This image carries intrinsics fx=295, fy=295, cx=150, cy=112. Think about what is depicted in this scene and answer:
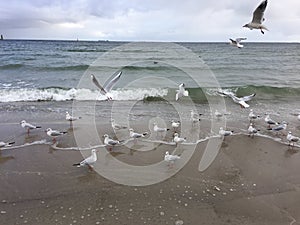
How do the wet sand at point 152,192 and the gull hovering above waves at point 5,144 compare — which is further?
the gull hovering above waves at point 5,144

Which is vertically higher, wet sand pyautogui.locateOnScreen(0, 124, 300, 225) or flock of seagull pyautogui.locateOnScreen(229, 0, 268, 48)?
flock of seagull pyautogui.locateOnScreen(229, 0, 268, 48)

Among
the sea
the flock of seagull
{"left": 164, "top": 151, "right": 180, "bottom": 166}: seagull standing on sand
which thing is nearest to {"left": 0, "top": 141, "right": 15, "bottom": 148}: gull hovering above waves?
the sea

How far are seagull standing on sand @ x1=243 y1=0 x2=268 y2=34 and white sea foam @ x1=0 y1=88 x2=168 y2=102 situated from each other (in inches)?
343

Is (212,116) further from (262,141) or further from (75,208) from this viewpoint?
(75,208)

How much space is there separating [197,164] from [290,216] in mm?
2342

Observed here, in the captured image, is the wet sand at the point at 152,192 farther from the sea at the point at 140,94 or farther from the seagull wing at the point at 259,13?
the sea at the point at 140,94

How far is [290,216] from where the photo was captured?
4824 millimetres

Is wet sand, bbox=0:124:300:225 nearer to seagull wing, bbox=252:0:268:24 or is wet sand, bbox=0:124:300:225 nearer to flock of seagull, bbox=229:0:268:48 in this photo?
flock of seagull, bbox=229:0:268:48

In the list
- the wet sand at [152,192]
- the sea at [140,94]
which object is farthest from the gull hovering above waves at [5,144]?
the sea at [140,94]

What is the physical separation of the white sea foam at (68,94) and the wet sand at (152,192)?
745 centimetres

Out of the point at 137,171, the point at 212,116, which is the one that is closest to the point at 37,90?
the point at 212,116

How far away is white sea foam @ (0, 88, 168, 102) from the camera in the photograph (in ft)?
47.1

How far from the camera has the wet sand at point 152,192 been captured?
4715 millimetres

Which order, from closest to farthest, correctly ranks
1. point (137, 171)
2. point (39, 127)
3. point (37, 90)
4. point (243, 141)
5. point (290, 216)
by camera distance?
point (290, 216) → point (137, 171) → point (243, 141) → point (39, 127) → point (37, 90)
